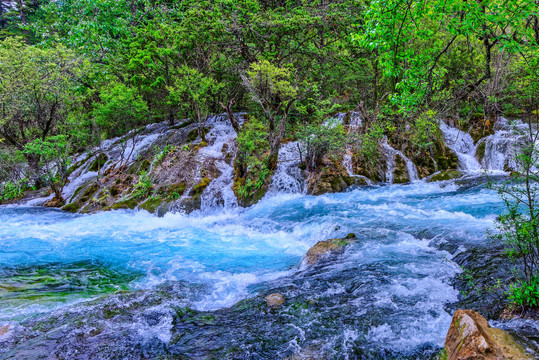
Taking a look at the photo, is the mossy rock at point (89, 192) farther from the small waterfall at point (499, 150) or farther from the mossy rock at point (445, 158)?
the small waterfall at point (499, 150)

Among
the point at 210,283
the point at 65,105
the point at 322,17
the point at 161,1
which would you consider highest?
the point at 161,1

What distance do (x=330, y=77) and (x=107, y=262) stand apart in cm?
1692

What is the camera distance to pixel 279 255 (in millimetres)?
7094

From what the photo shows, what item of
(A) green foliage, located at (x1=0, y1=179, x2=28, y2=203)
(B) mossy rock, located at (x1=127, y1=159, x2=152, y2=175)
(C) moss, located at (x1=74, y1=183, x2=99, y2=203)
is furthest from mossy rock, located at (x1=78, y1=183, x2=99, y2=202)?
(A) green foliage, located at (x1=0, y1=179, x2=28, y2=203)

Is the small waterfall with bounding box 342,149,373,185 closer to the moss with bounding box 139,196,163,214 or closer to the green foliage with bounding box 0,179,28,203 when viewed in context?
the moss with bounding box 139,196,163,214

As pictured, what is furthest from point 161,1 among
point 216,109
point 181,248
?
point 181,248

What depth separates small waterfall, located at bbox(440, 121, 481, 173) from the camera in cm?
1352

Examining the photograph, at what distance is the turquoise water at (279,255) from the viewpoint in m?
4.07

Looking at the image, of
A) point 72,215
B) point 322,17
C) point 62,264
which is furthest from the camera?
point 322,17

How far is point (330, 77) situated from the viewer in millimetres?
18531

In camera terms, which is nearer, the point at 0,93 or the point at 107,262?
the point at 107,262

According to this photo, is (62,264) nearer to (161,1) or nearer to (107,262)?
(107,262)

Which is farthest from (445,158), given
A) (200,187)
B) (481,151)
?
(200,187)

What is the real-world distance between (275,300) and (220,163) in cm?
1075
